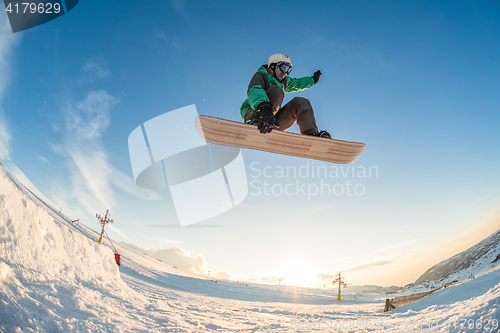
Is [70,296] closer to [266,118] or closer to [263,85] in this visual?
[266,118]

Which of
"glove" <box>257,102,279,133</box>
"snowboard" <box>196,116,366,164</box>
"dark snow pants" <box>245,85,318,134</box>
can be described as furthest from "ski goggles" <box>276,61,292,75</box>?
"glove" <box>257,102,279,133</box>

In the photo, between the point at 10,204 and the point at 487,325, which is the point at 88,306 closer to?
the point at 10,204

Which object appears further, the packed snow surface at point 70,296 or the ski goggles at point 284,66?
the ski goggles at point 284,66

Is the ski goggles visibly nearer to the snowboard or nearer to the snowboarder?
the snowboarder

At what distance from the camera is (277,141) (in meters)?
4.61

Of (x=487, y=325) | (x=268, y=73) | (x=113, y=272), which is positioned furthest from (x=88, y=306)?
(x=268, y=73)

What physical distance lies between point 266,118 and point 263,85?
1.05m

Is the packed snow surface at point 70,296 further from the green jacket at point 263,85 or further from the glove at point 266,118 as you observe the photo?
the green jacket at point 263,85

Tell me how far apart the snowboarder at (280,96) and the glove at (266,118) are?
0.51ft

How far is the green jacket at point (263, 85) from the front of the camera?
11.3 feet

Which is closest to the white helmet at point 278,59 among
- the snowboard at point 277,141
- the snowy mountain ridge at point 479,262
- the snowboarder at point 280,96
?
the snowboarder at point 280,96

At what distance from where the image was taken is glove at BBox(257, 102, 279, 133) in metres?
3.18

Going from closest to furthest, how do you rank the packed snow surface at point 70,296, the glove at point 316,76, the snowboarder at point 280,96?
1. the packed snow surface at point 70,296
2. the snowboarder at point 280,96
3. the glove at point 316,76

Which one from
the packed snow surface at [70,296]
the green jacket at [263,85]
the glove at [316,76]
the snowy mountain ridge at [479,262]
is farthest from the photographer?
the snowy mountain ridge at [479,262]
